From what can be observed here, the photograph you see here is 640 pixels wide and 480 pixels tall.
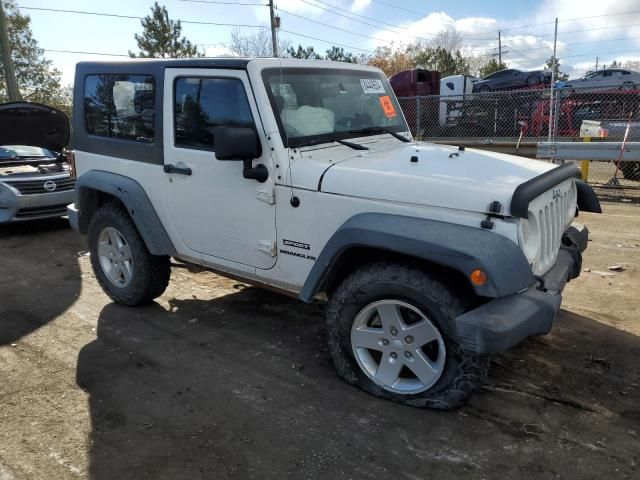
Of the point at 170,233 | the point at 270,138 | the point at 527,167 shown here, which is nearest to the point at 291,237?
the point at 270,138

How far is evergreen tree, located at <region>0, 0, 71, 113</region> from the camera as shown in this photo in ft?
98.4

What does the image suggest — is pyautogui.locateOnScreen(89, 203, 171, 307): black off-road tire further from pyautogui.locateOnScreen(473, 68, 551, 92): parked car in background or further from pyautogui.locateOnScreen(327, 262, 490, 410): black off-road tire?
pyautogui.locateOnScreen(473, 68, 551, 92): parked car in background

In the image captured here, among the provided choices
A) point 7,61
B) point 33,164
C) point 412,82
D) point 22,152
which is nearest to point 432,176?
point 33,164

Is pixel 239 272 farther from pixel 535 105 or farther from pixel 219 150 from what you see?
pixel 535 105

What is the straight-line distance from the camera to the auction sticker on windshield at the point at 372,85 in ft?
13.7

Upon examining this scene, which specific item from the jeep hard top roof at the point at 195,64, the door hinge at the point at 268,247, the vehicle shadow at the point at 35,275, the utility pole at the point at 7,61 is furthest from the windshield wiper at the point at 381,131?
the utility pole at the point at 7,61

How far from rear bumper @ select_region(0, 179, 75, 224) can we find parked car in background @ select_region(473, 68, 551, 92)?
18889 mm

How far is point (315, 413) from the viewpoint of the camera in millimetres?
3055

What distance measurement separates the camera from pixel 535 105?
12.5 metres

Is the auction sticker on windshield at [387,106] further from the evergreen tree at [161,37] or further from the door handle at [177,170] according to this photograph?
the evergreen tree at [161,37]

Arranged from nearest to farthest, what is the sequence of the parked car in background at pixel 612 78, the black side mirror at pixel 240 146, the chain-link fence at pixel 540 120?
the black side mirror at pixel 240 146 < the chain-link fence at pixel 540 120 < the parked car in background at pixel 612 78

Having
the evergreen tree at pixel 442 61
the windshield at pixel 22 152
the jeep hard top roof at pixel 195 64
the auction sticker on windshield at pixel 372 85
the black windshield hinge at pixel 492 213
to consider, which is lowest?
the black windshield hinge at pixel 492 213

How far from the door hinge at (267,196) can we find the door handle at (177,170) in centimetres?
67

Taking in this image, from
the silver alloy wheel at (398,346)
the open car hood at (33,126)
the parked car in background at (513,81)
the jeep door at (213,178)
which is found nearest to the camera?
the silver alloy wheel at (398,346)
